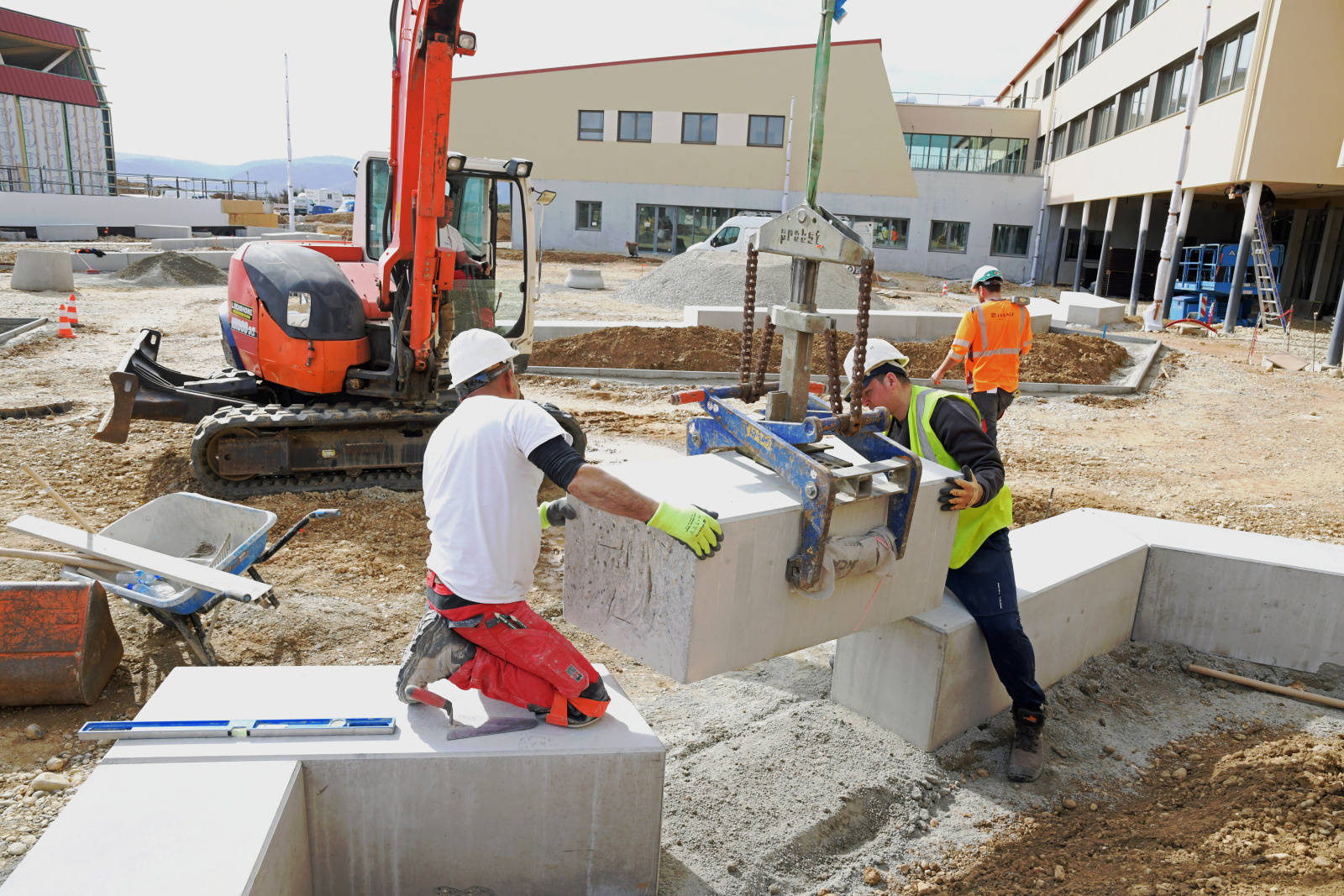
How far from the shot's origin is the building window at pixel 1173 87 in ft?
75.0

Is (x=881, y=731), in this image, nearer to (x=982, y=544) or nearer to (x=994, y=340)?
(x=982, y=544)

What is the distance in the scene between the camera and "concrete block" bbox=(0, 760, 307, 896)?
2.34m

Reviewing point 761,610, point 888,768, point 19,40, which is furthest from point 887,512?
point 19,40

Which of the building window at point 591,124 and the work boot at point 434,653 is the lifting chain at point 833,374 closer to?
the work boot at point 434,653

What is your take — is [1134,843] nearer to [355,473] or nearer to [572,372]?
[355,473]

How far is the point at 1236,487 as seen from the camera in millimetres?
8703

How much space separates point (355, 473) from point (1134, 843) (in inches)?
A: 253

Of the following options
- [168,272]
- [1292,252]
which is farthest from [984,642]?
[1292,252]

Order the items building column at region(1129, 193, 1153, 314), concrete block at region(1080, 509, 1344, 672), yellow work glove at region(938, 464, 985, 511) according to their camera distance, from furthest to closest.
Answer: building column at region(1129, 193, 1153, 314) → concrete block at region(1080, 509, 1344, 672) → yellow work glove at region(938, 464, 985, 511)

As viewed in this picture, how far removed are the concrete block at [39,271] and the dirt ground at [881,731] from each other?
12237mm

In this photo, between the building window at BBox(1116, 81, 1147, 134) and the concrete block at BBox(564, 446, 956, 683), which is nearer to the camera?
the concrete block at BBox(564, 446, 956, 683)

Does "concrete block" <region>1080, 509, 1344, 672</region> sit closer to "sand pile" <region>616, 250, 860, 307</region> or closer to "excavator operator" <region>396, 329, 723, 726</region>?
"excavator operator" <region>396, 329, 723, 726</region>

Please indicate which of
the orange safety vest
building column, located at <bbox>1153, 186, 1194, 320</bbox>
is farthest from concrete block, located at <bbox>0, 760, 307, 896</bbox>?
building column, located at <bbox>1153, 186, 1194, 320</bbox>

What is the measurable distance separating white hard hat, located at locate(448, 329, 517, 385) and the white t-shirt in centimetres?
10
